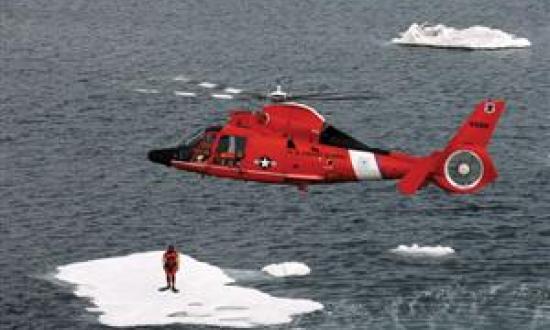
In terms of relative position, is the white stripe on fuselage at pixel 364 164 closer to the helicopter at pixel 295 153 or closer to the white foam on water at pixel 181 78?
the helicopter at pixel 295 153

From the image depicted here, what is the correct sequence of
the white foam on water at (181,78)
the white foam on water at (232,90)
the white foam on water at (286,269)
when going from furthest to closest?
the white foam on water at (181,78) < the white foam on water at (232,90) < the white foam on water at (286,269)

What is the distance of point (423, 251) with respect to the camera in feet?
341

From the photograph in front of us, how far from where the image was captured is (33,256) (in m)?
101

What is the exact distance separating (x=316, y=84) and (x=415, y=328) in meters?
81.7

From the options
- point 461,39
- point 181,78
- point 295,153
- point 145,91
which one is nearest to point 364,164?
point 295,153

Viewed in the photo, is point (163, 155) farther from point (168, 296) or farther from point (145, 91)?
point (145, 91)

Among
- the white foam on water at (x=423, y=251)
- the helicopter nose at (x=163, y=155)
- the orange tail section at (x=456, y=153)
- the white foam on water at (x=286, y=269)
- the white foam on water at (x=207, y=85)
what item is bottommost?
the orange tail section at (x=456, y=153)

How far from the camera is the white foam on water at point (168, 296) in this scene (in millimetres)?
88250

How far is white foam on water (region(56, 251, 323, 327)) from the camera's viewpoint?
88.2 metres

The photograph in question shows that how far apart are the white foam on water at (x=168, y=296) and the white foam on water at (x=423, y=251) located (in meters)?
13.2

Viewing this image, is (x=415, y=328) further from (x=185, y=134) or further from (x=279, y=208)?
(x=185, y=134)

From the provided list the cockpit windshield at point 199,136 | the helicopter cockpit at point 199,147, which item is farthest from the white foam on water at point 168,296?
the cockpit windshield at point 199,136

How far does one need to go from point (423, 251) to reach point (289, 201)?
1797cm

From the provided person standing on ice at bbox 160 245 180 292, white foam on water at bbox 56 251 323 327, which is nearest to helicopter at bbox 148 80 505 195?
person standing on ice at bbox 160 245 180 292
